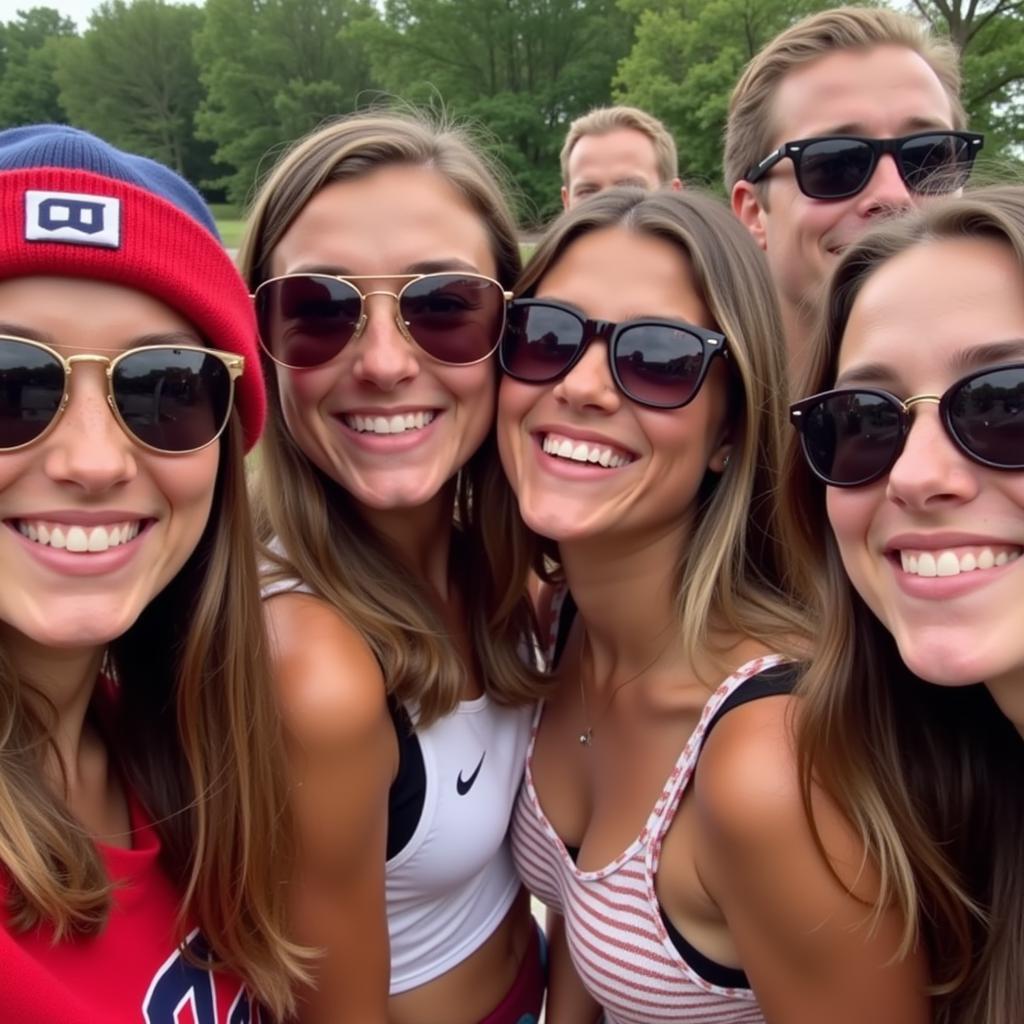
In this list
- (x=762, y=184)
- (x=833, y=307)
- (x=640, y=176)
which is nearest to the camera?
(x=833, y=307)

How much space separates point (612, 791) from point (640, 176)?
5.75 metres

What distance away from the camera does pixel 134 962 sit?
151cm

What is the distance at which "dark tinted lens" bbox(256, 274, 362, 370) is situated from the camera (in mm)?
2068

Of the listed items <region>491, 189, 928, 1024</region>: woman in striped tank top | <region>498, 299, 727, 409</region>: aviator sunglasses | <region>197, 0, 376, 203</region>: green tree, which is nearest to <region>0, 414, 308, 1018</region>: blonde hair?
<region>491, 189, 928, 1024</region>: woman in striped tank top

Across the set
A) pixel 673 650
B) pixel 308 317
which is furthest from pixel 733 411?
pixel 308 317

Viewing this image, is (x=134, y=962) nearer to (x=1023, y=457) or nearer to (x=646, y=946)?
(x=646, y=946)

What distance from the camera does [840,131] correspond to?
3783 mm

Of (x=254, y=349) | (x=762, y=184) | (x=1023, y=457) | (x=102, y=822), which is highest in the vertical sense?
(x=762, y=184)

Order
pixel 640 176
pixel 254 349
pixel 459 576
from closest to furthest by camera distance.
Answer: pixel 254 349 → pixel 459 576 → pixel 640 176

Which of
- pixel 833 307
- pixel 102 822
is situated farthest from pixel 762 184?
pixel 102 822

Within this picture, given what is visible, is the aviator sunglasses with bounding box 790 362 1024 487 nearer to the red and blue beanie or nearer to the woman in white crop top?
the woman in white crop top

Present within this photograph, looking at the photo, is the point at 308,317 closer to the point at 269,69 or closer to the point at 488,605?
the point at 488,605

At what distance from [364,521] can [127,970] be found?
121 centimetres

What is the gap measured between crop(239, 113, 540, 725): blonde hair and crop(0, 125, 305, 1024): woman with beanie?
0.37 metres
